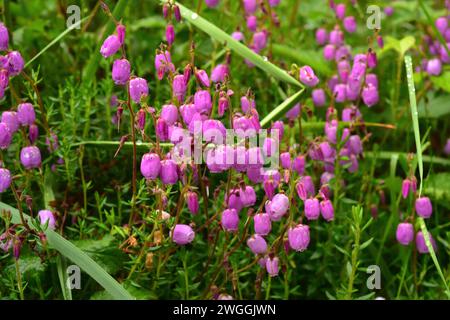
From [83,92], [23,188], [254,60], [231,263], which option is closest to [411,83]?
[254,60]


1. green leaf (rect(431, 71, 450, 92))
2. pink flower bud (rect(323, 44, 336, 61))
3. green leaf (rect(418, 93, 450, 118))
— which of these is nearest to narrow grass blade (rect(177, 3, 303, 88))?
pink flower bud (rect(323, 44, 336, 61))

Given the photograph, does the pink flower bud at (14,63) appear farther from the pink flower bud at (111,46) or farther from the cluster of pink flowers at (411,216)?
the cluster of pink flowers at (411,216)

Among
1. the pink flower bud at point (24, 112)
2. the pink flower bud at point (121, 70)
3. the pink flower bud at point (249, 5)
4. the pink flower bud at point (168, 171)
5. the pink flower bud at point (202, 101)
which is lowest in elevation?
the pink flower bud at point (168, 171)

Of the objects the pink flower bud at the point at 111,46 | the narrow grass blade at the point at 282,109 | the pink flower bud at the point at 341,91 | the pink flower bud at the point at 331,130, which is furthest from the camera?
the pink flower bud at the point at 341,91

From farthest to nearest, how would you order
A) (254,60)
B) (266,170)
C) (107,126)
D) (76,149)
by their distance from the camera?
(107,126)
(76,149)
(254,60)
(266,170)

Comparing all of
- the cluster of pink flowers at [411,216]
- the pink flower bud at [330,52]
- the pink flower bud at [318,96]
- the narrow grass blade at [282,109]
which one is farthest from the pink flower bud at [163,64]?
the pink flower bud at [330,52]

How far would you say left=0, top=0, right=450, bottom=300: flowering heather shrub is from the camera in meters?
2.37

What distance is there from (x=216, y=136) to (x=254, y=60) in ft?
1.88

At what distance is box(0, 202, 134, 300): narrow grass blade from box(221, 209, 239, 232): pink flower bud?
0.36 meters

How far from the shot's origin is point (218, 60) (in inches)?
143

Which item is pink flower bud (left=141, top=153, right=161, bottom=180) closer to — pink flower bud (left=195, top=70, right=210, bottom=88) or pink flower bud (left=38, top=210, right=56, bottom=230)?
pink flower bud (left=195, top=70, right=210, bottom=88)

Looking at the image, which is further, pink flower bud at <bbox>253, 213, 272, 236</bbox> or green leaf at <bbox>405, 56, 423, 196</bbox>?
green leaf at <bbox>405, 56, 423, 196</bbox>

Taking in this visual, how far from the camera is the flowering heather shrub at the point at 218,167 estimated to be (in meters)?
2.37

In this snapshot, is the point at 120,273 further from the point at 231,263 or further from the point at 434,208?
the point at 434,208
